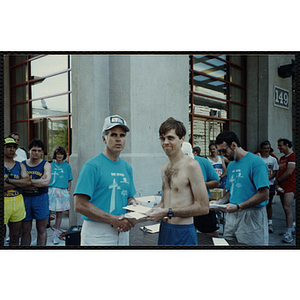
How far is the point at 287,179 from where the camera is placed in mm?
4273

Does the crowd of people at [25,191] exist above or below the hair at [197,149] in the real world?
below

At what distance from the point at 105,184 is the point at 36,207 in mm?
1753

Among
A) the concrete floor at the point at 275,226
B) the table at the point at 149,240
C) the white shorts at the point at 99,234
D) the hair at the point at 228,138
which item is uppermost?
the hair at the point at 228,138

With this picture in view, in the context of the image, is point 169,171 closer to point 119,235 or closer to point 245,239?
point 119,235

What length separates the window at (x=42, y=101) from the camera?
4.87 meters

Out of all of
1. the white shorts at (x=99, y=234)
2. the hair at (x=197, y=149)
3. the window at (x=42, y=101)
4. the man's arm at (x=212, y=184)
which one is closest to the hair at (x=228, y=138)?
the man's arm at (x=212, y=184)

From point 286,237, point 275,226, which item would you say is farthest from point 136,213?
point 275,226

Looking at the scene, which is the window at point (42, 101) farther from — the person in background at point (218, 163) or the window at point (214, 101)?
the person in background at point (218, 163)

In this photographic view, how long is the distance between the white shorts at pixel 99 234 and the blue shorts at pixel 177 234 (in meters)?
0.50

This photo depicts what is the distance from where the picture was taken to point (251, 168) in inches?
116

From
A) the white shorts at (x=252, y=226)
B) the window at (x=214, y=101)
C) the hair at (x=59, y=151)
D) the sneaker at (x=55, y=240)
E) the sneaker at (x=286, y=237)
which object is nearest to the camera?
the white shorts at (x=252, y=226)

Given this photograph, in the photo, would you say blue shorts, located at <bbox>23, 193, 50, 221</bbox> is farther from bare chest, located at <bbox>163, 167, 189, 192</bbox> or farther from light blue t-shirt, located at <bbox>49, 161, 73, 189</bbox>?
bare chest, located at <bbox>163, 167, 189, 192</bbox>

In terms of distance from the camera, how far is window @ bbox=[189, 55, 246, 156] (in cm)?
501

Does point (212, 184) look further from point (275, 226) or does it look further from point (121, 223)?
point (275, 226)
